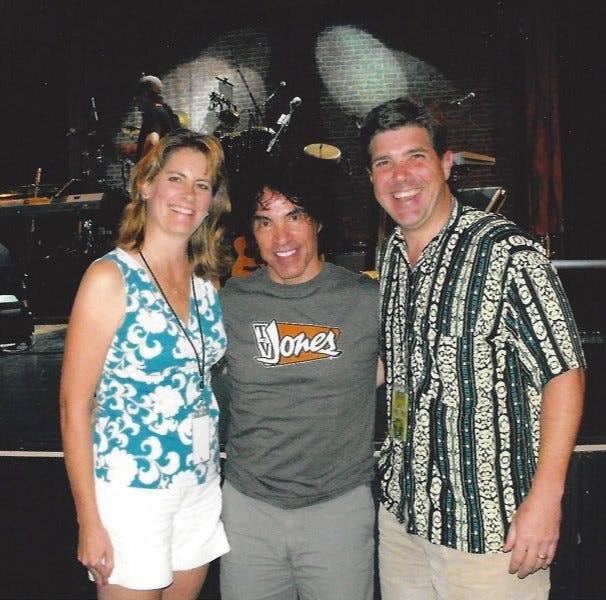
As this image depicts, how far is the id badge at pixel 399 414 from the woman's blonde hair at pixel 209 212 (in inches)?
25.8

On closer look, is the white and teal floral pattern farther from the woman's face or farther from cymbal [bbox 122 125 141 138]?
cymbal [bbox 122 125 141 138]

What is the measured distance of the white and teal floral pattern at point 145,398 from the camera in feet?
4.68

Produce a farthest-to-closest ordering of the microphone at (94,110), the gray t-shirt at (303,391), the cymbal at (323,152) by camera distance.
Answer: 1. the microphone at (94,110)
2. the cymbal at (323,152)
3. the gray t-shirt at (303,391)

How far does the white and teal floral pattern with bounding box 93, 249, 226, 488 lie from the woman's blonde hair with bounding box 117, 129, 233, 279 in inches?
6.6

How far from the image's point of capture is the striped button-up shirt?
126 cm

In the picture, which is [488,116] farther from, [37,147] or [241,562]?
[241,562]

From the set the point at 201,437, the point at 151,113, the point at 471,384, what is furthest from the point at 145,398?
the point at 151,113

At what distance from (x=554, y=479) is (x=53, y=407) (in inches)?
89.5

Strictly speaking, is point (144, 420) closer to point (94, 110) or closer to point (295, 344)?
point (295, 344)

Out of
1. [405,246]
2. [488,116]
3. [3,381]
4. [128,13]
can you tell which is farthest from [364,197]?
[405,246]

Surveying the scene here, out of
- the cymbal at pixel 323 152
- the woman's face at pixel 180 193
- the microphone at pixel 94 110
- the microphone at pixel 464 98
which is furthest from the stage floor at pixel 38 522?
the microphone at pixel 94 110

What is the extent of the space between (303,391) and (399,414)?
0.26m

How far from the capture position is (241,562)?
1.59 m

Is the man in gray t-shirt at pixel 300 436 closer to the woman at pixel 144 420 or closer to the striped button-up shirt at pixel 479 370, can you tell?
the woman at pixel 144 420
